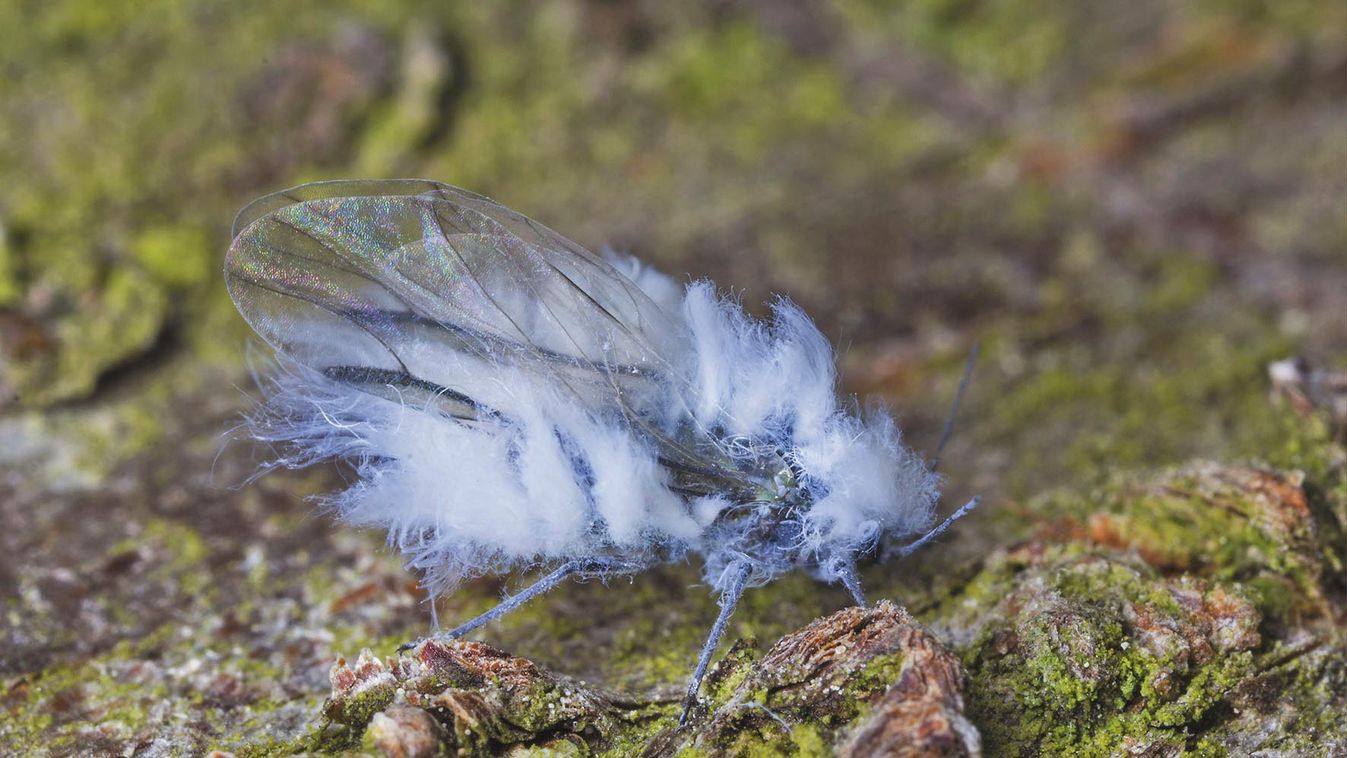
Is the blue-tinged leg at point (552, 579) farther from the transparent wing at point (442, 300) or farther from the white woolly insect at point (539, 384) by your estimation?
the transparent wing at point (442, 300)

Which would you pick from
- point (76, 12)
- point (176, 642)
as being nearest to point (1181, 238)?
point (176, 642)

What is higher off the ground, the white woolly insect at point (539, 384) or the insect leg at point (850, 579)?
the white woolly insect at point (539, 384)

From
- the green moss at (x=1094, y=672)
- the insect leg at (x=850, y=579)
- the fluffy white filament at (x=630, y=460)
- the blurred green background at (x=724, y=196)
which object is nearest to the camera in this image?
the green moss at (x=1094, y=672)

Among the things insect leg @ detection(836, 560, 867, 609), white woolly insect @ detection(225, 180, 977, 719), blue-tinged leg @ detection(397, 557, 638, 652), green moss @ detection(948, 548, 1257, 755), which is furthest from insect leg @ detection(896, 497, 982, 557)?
blue-tinged leg @ detection(397, 557, 638, 652)

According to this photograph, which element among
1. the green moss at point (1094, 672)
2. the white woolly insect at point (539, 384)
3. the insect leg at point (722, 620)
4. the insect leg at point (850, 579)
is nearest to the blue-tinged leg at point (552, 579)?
the white woolly insect at point (539, 384)

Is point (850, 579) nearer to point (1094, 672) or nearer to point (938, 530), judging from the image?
point (938, 530)
